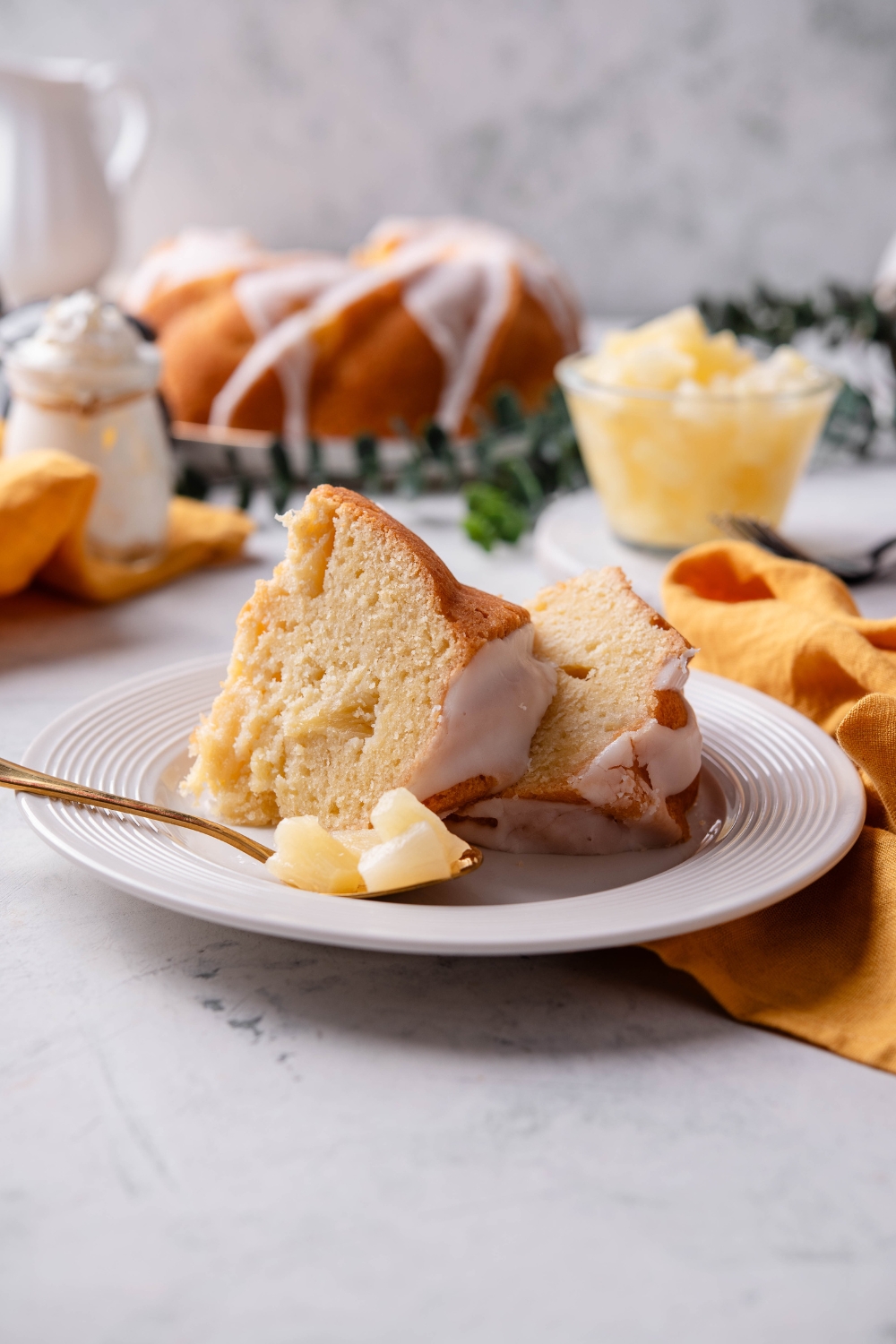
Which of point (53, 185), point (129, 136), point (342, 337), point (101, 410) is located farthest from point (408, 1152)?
point (129, 136)

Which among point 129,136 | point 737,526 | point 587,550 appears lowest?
point 587,550

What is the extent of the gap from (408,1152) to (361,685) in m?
0.54

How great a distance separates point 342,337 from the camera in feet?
9.29

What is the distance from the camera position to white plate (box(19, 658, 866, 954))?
40.6 inches

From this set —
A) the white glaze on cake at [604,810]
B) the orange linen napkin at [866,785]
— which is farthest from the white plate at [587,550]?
the white glaze on cake at [604,810]

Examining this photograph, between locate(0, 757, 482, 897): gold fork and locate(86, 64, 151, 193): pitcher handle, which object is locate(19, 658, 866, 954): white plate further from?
locate(86, 64, 151, 193): pitcher handle

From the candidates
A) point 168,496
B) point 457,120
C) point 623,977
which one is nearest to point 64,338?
point 168,496

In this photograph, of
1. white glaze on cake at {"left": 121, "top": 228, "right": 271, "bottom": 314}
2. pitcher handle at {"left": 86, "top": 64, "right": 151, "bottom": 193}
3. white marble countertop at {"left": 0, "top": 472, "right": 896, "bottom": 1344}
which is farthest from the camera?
pitcher handle at {"left": 86, "top": 64, "right": 151, "bottom": 193}

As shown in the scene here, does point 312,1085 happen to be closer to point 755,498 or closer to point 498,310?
point 755,498

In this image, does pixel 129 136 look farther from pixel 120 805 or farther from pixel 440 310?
pixel 120 805

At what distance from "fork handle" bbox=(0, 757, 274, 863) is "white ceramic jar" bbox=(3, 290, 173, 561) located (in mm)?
1039

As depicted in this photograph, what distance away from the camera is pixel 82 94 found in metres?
3.34

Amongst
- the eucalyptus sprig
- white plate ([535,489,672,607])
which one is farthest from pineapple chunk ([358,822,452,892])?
the eucalyptus sprig

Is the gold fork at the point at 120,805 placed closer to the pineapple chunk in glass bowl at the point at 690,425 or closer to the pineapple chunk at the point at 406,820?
the pineapple chunk at the point at 406,820
